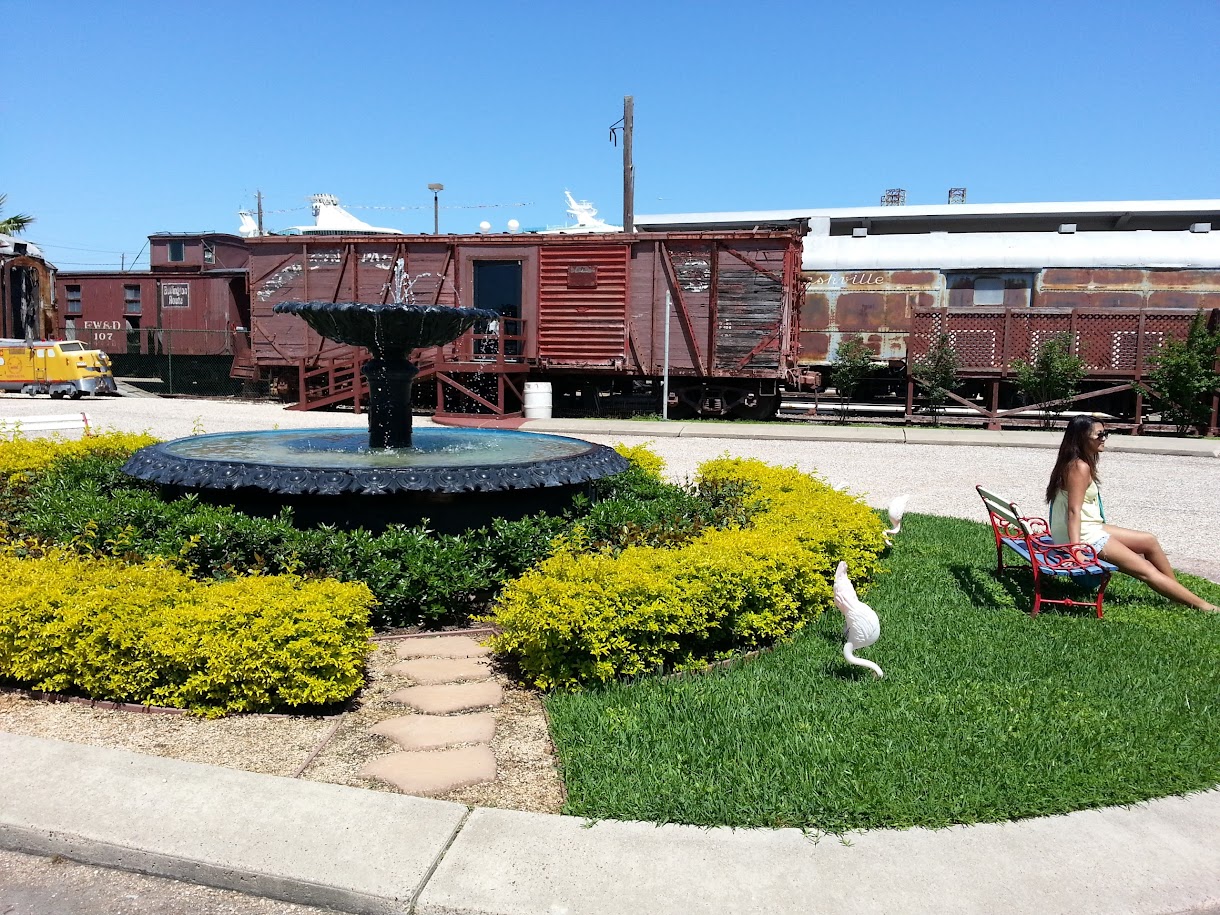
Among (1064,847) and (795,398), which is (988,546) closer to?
(1064,847)

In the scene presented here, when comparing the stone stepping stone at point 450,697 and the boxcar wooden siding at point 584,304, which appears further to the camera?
the boxcar wooden siding at point 584,304

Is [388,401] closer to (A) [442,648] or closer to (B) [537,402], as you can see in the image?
(A) [442,648]

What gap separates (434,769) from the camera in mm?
3795

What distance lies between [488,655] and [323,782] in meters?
1.64

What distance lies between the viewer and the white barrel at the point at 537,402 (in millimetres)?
20562

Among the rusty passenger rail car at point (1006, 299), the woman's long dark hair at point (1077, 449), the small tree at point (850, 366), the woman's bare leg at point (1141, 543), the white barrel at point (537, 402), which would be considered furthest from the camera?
the small tree at point (850, 366)

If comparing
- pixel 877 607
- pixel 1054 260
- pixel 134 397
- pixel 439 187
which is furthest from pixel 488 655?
pixel 439 187

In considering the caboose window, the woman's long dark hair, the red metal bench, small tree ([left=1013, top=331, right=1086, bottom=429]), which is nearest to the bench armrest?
the red metal bench

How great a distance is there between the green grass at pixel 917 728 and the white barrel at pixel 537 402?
Result: 15.2 meters

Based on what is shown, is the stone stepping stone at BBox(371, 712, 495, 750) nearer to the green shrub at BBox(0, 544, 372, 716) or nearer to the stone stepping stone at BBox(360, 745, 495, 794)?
the stone stepping stone at BBox(360, 745, 495, 794)

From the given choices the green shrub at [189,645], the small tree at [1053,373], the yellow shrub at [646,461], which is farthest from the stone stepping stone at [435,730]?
the small tree at [1053,373]

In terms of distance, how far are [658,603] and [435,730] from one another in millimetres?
1244

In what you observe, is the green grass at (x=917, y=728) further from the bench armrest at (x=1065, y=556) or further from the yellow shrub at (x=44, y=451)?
the yellow shrub at (x=44, y=451)

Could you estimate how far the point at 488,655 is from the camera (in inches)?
204
